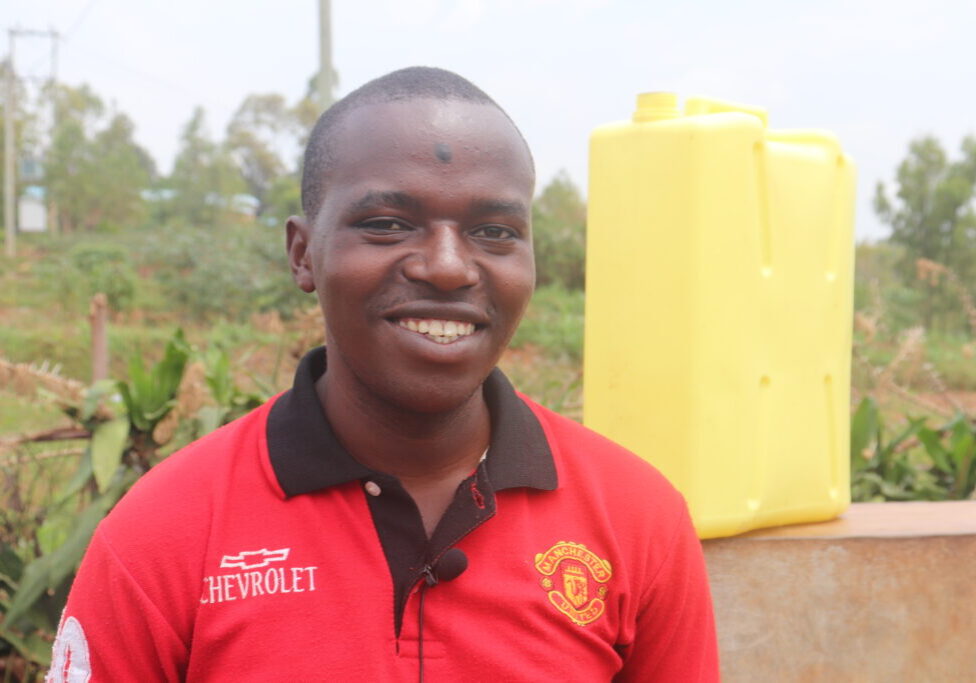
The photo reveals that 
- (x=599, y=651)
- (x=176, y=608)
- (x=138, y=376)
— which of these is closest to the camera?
(x=176, y=608)

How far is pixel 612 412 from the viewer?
213 centimetres

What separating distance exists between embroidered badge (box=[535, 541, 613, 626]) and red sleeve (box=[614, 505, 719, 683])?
0.08m

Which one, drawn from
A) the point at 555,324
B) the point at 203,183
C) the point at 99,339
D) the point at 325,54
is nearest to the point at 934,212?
the point at 555,324

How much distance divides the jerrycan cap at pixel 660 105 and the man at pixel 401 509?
751 millimetres

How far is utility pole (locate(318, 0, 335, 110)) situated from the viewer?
8.84 m

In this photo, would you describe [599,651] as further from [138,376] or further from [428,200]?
[138,376]

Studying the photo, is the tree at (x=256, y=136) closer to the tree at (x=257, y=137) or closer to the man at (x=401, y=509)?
the tree at (x=257, y=137)

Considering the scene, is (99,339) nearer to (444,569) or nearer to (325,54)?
(444,569)

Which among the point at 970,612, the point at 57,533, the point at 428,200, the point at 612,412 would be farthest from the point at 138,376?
the point at 970,612

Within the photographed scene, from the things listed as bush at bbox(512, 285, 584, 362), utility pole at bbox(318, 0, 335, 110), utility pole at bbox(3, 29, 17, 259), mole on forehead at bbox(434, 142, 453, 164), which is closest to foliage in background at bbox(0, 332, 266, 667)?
mole on forehead at bbox(434, 142, 453, 164)

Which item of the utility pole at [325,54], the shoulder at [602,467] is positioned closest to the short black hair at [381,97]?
the shoulder at [602,467]

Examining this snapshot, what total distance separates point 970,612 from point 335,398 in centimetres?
160

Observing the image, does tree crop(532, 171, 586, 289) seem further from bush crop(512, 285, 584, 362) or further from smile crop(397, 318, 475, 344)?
smile crop(397, 318, 475, 344)

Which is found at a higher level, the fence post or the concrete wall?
the fence post
